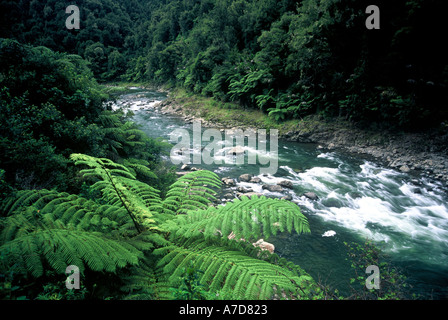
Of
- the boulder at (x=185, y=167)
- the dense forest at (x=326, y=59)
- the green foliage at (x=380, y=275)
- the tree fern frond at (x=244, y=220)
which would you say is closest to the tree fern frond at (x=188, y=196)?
the tree fern frond at (x=244, y=220)

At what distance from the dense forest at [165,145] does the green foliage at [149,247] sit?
0.01 meters

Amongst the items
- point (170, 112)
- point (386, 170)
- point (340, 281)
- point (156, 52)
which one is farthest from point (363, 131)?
point (156, 52)

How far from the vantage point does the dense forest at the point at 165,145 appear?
1926mm

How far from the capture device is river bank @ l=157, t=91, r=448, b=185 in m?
9.72

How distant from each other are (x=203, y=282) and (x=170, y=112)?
839 inches

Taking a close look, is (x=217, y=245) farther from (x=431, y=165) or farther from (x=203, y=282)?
(x=431, y=165)

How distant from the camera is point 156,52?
34219 mm

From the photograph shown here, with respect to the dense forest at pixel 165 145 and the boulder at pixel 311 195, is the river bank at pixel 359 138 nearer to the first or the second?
the dense forest at pixel 165 145

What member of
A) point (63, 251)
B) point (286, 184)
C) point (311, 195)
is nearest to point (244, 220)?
point (63, 251)

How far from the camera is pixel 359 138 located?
12266mm

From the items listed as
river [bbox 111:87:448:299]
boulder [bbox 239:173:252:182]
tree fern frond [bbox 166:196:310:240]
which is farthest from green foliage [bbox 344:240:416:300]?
boulder [bbox 239:173:252:182]

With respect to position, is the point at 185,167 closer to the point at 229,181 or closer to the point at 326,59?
the point at 229,181

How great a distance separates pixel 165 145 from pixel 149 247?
5275 millimetres

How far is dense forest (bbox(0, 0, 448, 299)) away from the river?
153cm
